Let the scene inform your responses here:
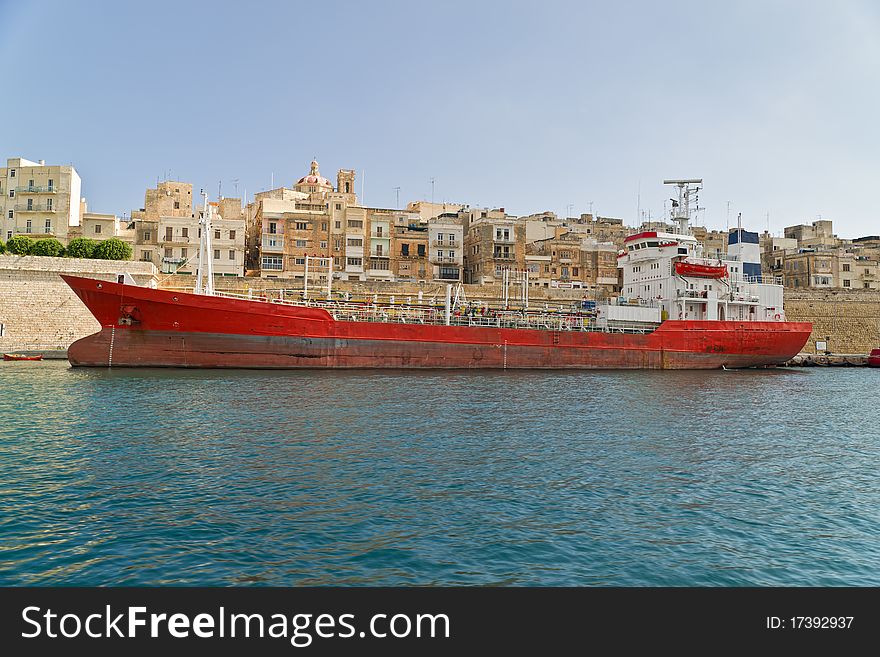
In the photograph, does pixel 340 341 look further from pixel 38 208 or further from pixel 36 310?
pixel 38 208

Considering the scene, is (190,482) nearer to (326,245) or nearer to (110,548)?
(110,548)

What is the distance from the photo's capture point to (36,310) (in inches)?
1273

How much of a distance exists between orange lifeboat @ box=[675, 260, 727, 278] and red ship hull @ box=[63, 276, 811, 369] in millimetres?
2861

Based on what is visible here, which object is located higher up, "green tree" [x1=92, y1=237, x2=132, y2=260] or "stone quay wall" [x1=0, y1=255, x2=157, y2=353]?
"green tree" [x1=92, y1=237, x2=132, y2=260]

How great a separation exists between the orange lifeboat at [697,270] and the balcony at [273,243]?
29.7 meters

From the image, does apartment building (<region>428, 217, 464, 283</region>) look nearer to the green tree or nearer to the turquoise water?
the green tree

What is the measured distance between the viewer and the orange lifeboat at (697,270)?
33966 mm

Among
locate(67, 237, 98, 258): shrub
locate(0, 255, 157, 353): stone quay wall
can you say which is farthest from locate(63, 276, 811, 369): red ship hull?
locate(67, 237, 98, 258): shrub

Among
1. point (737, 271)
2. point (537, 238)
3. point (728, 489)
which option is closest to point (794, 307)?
point (737, 271)

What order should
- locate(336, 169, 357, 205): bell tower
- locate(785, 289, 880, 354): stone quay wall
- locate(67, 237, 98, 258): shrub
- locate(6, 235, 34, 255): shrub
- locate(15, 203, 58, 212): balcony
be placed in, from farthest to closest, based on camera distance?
locate(336, 169, 357, 205): bell tower, locate(785, 289, 880, 354): stone quay wall, locate(15, 203, 58, 212): balcony, locate(67, 237, 98, 258): shrub, locate(6, 235, 34, 255): shrub

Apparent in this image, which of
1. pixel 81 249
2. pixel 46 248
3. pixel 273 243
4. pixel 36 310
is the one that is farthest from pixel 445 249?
pixel 36 310

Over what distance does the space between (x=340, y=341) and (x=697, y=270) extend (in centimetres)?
2005

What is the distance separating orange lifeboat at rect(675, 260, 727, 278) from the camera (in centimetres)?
3397

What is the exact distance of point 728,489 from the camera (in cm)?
961
